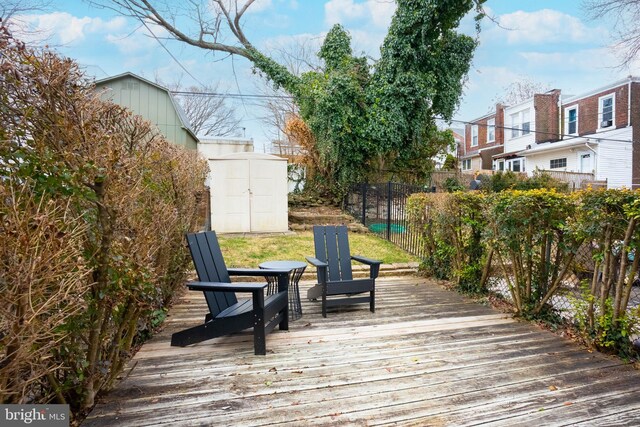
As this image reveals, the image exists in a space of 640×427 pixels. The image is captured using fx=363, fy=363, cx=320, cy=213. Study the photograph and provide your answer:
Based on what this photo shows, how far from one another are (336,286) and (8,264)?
3.31 m

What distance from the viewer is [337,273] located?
15.3 feet

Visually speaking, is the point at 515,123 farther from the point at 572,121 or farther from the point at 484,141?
the point at 484,141

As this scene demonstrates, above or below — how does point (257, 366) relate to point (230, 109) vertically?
below

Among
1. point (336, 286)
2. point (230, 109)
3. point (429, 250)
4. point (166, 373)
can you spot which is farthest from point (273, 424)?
point (230, 109)

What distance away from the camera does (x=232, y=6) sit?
567 inches

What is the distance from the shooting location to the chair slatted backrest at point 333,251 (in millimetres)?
4617

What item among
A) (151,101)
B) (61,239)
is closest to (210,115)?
(151,101)

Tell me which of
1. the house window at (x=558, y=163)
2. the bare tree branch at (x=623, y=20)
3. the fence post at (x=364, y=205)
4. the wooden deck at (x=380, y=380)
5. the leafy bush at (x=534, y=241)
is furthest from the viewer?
the house window at (x=558, y=163)

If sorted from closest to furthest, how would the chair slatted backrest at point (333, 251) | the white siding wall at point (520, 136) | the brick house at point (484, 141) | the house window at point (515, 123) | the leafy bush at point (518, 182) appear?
the chair slatted backrest at point (333, 251) < the leafy bush at point (518, 182) < the white siding wall at point (520, 136) < the house window at point (515, 123) < the brick house at point (484, 141)

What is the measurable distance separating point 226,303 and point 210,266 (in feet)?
1.30

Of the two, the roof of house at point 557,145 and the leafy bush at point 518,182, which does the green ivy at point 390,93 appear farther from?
the roof of house at point 557,145

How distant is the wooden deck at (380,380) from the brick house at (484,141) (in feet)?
75.0

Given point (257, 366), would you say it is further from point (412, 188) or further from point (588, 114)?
point (588, 114)

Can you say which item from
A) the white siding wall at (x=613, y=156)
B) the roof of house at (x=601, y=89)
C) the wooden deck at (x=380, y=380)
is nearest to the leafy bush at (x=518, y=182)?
the white siding wall at (x=613, y=156)
